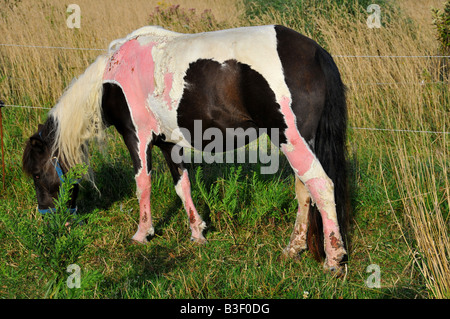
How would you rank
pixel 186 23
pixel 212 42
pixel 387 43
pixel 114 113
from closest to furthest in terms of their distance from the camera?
pixel 212 42 → pixel 114 113 → pixel 387 43 → pixel 186 23

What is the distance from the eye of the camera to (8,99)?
6.43m

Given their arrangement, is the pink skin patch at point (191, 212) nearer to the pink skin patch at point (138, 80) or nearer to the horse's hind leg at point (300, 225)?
the pink skin patch at point (138, 80)

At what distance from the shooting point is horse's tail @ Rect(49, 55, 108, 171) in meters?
3.81

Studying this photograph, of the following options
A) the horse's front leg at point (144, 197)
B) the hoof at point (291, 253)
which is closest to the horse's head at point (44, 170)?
the horse's front leg at point (144, 197)

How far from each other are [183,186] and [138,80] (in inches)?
39.4

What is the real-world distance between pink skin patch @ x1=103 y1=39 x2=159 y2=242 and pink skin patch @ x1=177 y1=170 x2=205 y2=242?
1.18 ft

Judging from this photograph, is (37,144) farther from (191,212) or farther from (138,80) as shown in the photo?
(191,212)

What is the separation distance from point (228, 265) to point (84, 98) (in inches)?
69.4

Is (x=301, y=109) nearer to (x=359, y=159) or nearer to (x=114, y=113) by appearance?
(x=114, y=113)

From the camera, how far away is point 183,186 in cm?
405

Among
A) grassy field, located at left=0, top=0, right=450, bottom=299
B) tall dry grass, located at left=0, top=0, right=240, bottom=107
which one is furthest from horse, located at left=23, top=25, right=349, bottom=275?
tall dry grass, located at left=0, top=0, right=240, bottom=107

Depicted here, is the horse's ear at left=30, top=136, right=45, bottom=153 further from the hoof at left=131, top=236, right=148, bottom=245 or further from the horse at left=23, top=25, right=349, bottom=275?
the hoof at left=131, top=236, right=148, bottom=245

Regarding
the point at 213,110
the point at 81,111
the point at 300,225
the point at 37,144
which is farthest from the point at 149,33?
the point at 300,225
